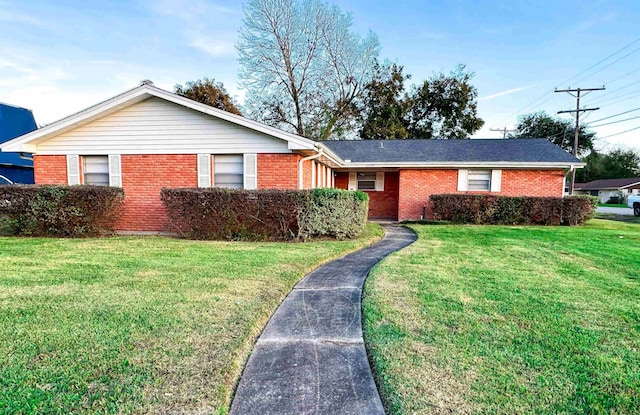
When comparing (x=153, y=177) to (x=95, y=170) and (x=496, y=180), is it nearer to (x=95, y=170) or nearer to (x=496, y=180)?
(x=95, y=170)

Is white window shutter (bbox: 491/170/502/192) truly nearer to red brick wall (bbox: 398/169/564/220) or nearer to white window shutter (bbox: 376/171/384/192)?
red brick wall (bbox: 398/169/564/220)

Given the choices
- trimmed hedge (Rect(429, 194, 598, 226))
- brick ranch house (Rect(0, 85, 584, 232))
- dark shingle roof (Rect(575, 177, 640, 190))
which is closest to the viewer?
brick ranch house (Rect(0, 85, 584, 232))

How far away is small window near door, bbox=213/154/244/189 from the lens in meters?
9.54

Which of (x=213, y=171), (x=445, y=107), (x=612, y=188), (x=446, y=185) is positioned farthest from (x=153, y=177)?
(x=612, y=188)

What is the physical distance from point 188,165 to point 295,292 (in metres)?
6.62

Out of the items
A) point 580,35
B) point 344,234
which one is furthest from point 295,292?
point 580,35

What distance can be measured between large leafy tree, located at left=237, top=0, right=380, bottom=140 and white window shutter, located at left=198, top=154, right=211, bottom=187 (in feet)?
53.9

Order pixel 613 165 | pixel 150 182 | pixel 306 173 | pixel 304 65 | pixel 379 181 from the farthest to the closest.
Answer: pixel 613 165 < pixel 304 65 < pixel 379 181 < pixel 306 173 < pixel 150 182

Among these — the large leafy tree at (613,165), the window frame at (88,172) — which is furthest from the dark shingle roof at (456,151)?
the large leafy tree at (613,165)

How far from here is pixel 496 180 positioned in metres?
13.4

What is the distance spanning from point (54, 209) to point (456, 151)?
1452 centimetres

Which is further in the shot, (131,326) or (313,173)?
(313,173)

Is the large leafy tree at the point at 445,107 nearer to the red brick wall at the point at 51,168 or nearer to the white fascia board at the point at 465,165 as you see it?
the white fascia board at the point at 465,165

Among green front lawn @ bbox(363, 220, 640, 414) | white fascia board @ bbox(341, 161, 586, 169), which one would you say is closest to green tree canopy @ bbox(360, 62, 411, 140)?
white fascia board @ bbox(341, 161, 586, 169)
